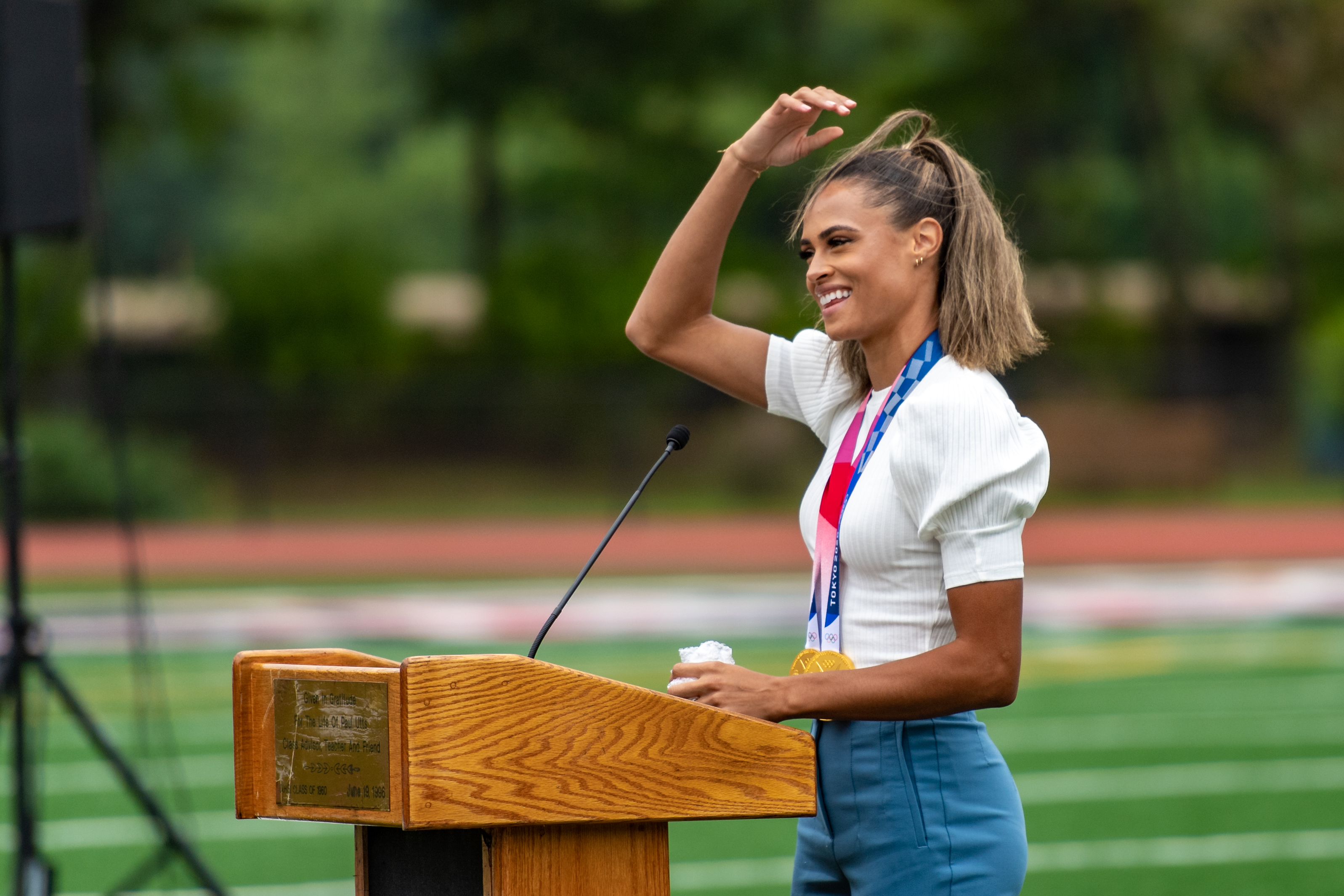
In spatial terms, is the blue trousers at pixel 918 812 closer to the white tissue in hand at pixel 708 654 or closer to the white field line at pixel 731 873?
the white tissue in hand at pixel 708 654

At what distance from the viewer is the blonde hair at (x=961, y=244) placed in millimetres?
2652

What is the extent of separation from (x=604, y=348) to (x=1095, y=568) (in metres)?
13.0

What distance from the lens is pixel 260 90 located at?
51062 millimetres

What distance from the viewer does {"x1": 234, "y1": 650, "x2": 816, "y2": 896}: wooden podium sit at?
223 centimetres

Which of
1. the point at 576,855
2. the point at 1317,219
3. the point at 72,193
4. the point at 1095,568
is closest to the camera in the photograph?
the point at 576,855

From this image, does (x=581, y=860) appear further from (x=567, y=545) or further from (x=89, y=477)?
(x=89, y=477)

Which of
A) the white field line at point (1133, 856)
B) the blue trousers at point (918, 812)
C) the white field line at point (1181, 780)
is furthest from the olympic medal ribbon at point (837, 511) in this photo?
the white field line at point (1181, 780)

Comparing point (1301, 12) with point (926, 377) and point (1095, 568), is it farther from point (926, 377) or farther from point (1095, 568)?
point (926, 377)

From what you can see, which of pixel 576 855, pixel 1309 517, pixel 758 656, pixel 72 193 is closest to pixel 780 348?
pixel 576 855

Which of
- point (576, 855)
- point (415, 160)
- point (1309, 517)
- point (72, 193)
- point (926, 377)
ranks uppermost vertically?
point (415, 160)

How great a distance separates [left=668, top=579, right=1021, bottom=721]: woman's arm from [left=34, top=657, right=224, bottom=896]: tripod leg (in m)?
2.78

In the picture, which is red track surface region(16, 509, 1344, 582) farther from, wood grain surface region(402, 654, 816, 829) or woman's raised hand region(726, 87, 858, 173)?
wood grain surface region(402, 654, 816, 829)

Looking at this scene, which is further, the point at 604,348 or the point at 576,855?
the point at 604,348

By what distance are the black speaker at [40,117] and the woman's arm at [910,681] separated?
3160mm
